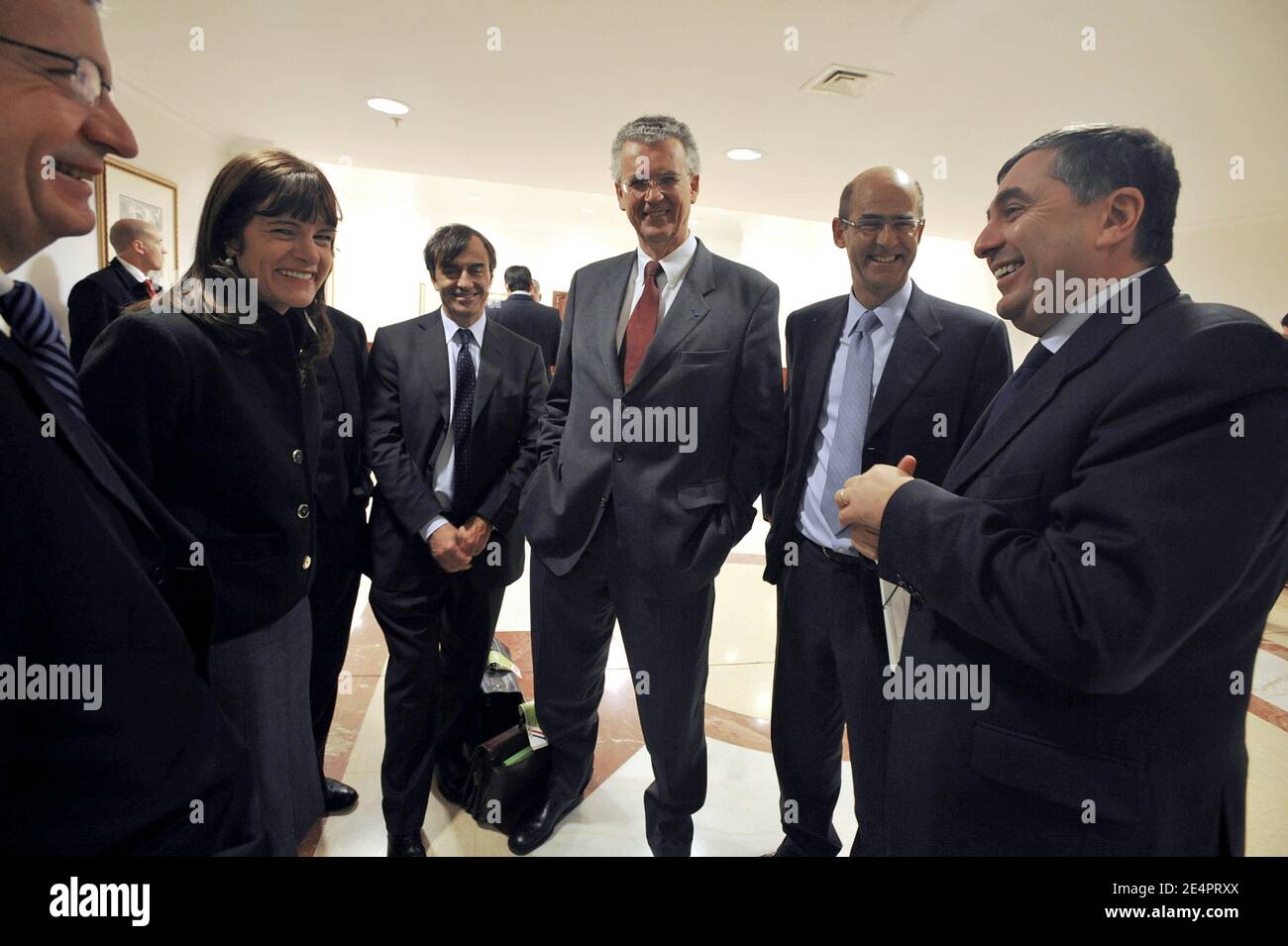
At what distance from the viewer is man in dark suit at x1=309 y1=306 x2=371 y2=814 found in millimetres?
1883

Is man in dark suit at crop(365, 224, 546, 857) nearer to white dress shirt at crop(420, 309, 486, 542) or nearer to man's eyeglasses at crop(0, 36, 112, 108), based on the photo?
white dress shirt at crop(420, 309, 486, 542)

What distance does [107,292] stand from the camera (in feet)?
7.25

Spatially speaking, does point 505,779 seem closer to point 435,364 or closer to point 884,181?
point 435,364

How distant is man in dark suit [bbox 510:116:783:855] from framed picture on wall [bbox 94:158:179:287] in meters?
2.60

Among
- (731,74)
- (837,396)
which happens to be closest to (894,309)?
(837,396)

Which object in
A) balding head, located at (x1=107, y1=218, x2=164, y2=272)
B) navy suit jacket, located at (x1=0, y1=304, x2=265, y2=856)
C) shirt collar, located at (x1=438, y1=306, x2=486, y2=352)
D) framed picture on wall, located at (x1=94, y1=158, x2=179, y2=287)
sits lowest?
navy suit jacket, located at (x1=0, y1=304, x2=265, y2=856)

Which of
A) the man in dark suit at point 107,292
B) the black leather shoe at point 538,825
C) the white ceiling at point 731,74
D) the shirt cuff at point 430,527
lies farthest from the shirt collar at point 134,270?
the black leather shoe at point 538,825

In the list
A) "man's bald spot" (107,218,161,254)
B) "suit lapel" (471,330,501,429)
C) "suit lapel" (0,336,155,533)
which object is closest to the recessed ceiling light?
"man's bald spot" (107,218,161,254)

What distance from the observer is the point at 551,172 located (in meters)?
5.33

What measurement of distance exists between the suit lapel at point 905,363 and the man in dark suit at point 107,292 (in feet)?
7.52

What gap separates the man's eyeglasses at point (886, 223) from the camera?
1.70 metres
